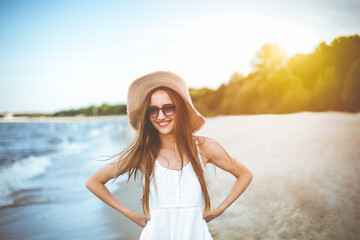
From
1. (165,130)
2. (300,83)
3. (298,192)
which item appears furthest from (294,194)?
(300,83)

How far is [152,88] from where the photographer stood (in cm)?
205

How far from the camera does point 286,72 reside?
2941 cm

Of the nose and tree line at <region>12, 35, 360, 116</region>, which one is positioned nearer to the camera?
the nose

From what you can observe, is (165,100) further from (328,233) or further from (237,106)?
(237,106)

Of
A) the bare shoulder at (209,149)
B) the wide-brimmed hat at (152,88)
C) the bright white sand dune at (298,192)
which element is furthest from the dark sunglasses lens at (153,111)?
the bright white sand dune at (298,192)

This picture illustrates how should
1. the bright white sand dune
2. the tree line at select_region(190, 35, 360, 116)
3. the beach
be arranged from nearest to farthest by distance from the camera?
the bright white sand dune, the beach, the tree line at select_region(190, 35, 360, 116)


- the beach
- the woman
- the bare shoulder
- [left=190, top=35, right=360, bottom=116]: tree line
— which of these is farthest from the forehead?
[left=190, top=35, right=360, bottom=116]: tree line

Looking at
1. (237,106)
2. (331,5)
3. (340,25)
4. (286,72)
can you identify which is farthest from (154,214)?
(237,106)

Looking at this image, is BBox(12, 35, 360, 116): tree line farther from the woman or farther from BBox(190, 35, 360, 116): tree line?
the woman

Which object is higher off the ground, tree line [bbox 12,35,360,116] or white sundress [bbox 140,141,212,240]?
tree line [bbox 12,35,360,116]

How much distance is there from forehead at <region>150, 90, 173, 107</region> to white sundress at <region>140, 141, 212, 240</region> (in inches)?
19.9

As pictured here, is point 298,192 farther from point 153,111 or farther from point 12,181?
point 12,181

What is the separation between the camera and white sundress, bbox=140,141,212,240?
170 cm

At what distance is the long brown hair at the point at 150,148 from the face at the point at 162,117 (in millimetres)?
29
